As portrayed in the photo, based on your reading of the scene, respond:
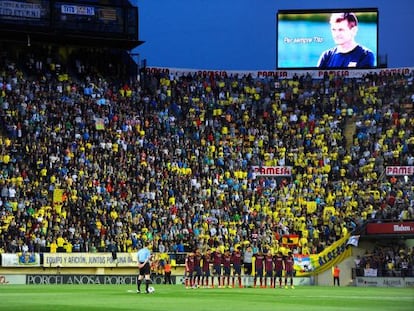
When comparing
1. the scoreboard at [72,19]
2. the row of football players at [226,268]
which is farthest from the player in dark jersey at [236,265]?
the scoreboard at [72,19]

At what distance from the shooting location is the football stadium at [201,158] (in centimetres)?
5212

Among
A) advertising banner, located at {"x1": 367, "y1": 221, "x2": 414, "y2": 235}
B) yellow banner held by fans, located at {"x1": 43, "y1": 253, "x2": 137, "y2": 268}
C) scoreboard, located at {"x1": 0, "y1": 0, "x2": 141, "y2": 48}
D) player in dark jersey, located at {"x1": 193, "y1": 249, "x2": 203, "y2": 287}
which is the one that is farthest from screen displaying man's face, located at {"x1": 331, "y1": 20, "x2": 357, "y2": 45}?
player in dark jersey, located at {"x1": 193, "y1": 249, "x2": 203, "y2": 287}

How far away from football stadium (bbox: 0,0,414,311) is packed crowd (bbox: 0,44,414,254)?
10 centimetres

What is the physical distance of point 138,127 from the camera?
62656 mm

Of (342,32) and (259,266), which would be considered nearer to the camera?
(259,266)

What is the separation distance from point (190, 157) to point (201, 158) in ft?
2.38

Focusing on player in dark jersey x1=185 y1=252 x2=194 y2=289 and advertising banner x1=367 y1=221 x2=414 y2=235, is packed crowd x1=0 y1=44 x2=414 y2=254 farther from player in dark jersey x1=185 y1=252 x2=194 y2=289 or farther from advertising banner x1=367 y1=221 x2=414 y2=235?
player in dark jersey x1=185 y1=252 x2=194 y2=289

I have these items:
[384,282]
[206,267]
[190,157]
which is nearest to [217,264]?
[206,267]

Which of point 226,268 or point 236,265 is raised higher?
point 236,265

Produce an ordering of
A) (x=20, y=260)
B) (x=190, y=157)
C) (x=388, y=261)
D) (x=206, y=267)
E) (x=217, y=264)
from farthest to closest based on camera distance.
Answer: (x=190, y=157)
(x=388, y=261)
(x=20, y=260)
(x=217, y=264)
(x=206, y=267)

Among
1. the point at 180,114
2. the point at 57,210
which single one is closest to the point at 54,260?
the point at 57,210

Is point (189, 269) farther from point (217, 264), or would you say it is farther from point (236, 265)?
point (236, 265)

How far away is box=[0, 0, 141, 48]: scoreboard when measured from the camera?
202 ft

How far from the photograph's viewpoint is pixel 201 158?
6228 cm
